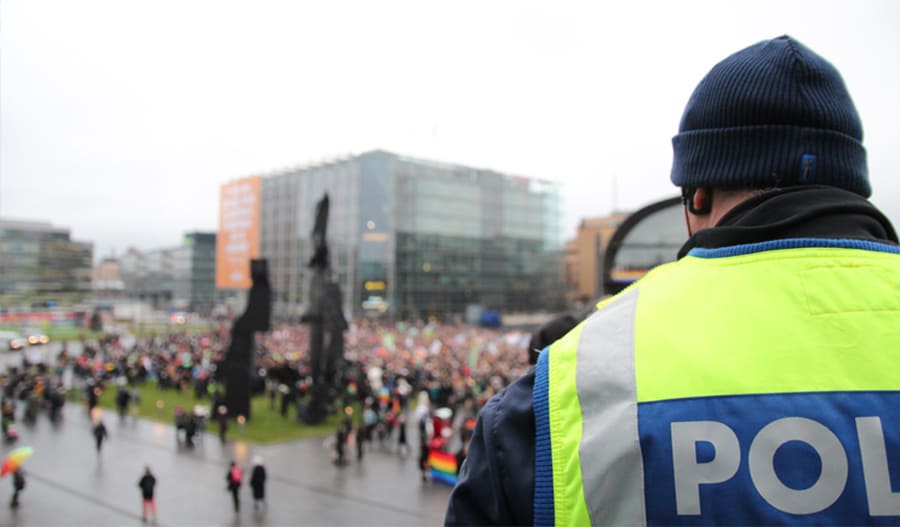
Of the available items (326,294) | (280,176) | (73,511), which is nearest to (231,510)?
(73,511)

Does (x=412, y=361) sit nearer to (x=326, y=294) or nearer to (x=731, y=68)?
(x=326, y=294)

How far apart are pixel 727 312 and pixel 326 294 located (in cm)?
2220

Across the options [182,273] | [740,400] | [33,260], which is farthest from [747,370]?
[182,273]

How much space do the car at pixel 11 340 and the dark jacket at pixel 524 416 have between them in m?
42.4

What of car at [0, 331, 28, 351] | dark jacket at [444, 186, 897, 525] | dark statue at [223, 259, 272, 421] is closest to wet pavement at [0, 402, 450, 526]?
dark statue at [223, 259, 272, 421]

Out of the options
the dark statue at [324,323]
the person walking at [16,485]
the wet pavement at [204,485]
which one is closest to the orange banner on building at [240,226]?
the dark statue at [324,323]

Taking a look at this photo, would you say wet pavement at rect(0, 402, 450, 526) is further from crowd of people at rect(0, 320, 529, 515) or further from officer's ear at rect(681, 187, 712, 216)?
officer's ear at rect(681, 187, 712, 216)

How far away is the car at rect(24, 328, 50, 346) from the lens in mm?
34075

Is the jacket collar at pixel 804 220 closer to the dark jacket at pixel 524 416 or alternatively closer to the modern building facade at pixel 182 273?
the dark jacket at pixel 524 416

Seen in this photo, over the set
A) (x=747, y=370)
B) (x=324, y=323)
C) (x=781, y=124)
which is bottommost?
(x=324, y=323)

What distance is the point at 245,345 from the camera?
67.2 feet

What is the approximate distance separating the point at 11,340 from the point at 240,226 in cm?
1696

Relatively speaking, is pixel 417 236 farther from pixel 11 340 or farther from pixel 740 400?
pixel 740 400

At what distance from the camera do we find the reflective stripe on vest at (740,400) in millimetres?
1074
